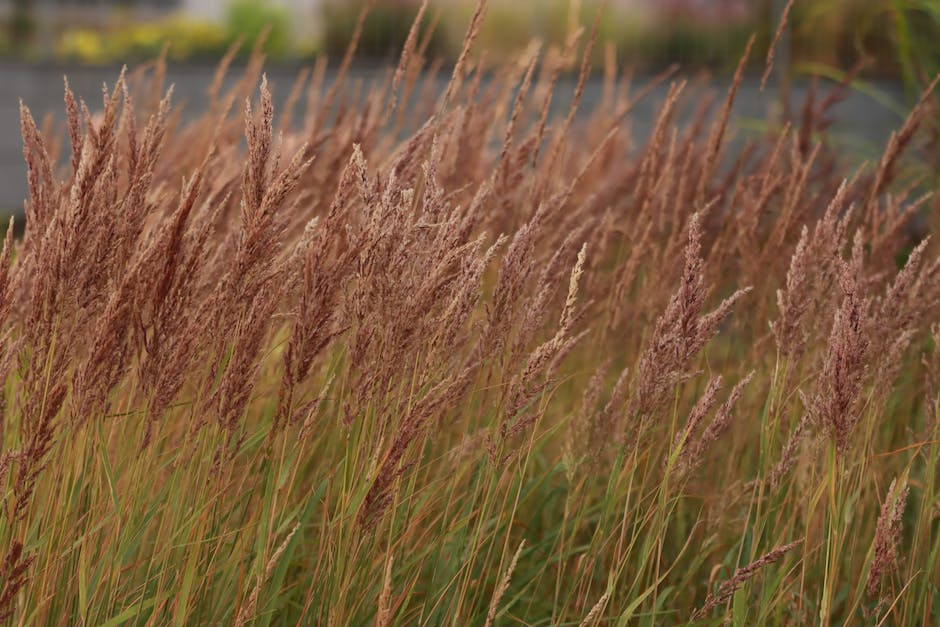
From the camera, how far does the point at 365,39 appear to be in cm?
1195

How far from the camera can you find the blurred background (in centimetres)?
1088

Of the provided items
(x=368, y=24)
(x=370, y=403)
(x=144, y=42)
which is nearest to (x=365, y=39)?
(x=368, y=24)

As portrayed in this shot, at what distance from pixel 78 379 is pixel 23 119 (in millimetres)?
389

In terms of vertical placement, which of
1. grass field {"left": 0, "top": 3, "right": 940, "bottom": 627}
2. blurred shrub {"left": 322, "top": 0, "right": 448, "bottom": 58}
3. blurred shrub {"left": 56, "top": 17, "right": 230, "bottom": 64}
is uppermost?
grass field {"left": 0, "top": 3, "right": 940, "bottom": 627}

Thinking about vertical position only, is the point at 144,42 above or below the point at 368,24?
below

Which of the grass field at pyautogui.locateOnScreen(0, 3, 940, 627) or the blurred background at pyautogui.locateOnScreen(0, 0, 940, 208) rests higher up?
the grass field at pyautogui.locateOnScreen(0, 3, 940, 627)

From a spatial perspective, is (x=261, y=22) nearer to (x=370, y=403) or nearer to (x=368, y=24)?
(x=368, y=24)

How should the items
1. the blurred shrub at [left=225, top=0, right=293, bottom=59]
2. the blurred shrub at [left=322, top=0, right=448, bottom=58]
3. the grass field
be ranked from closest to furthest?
1. the grass field
2. the blurred shrub at [left=322, top=0, right=448, bottom=58]
3. the blurred shrub at [left=225, top=0, right=293, bottom=59]

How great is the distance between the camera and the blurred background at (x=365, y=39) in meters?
10.9

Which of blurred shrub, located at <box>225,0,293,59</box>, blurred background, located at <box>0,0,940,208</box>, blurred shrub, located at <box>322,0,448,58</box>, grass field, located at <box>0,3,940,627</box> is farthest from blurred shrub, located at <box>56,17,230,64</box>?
grass field, located at <box>0,3,940,627</box>

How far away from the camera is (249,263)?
1.51m

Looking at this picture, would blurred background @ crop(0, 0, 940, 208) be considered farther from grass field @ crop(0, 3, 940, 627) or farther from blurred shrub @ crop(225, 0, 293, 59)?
grass field @ crop(0, 3, 940, 627)

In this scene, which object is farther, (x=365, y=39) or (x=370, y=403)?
(x=365, y=39)

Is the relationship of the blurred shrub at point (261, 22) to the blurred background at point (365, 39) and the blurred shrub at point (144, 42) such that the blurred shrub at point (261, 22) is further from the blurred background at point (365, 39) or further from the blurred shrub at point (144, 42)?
the blurred shrub at point (144, 42)
